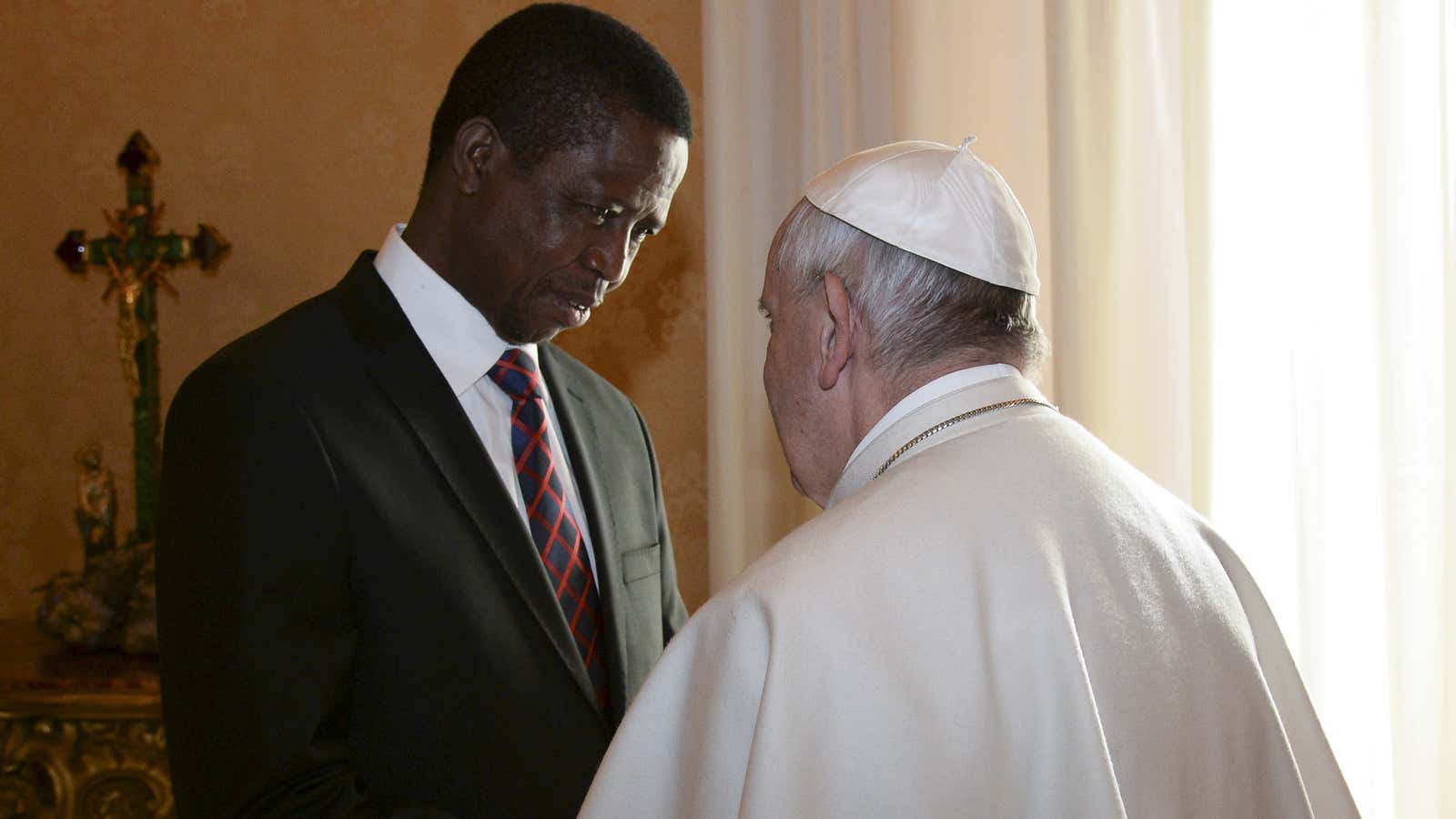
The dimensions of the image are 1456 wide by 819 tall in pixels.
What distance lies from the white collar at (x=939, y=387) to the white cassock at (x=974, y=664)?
0.01 meters

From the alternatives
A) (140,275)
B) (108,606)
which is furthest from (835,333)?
(140,275)

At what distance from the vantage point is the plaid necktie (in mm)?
1835

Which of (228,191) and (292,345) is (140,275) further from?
(292,345)

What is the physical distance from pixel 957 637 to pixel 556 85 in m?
1.04

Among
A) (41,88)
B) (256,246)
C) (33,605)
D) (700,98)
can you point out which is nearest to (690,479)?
(700,98)

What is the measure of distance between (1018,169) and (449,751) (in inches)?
71.6

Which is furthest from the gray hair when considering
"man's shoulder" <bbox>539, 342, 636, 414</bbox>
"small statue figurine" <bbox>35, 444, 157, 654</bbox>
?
"small statue figurine" <bbox>35, 444, 157, 654</bbox>

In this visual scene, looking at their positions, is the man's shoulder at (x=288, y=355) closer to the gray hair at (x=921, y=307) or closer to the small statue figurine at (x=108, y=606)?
the gray hair at (x=921, y=307)

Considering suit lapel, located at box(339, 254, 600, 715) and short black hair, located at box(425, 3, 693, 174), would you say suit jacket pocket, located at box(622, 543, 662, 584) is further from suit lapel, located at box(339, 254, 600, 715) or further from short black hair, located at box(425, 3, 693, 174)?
short black hair, located at box(425, 3, 693, 174)

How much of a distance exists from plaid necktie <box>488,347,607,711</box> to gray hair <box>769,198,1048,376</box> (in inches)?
22.4

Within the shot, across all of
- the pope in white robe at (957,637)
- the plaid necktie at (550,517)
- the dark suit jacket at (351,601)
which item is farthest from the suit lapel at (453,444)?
the pope in white robe at (957,637)

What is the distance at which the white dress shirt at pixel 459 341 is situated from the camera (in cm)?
184

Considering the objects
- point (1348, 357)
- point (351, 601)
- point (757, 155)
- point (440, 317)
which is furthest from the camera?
point (757, 155)

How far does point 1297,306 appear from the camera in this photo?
7.79 ft
